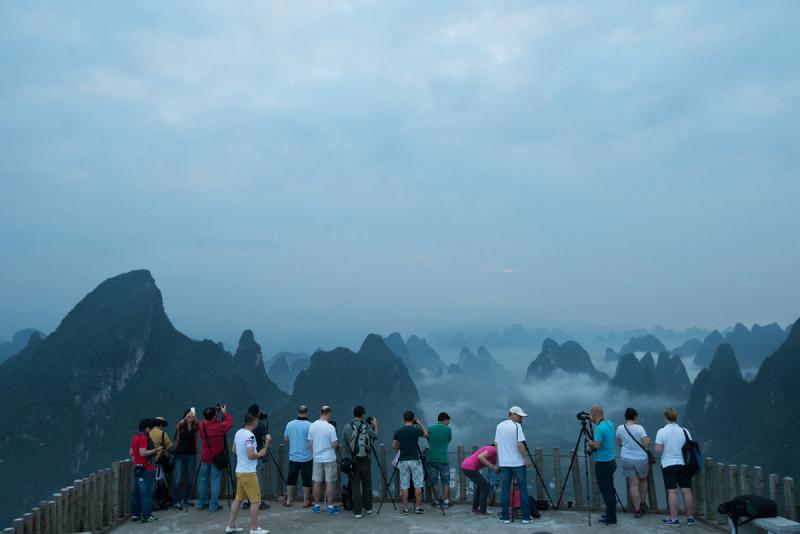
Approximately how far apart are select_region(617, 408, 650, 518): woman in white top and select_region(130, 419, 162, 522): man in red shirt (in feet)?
26.9

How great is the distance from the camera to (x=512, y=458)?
340 inches

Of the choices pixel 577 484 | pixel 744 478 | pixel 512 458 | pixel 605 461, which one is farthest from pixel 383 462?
pixel 744 478

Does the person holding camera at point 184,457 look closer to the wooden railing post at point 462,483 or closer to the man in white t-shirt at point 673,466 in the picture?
the wooden railing post at point 462,483

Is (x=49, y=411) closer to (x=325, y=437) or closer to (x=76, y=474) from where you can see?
(x=76, y=474)

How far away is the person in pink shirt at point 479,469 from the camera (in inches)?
359

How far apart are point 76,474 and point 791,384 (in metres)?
98.8

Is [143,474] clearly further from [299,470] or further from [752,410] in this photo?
[752,410]

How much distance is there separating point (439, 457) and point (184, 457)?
4.89 metres

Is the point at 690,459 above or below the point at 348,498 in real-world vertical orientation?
above

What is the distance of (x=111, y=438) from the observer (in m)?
75.5

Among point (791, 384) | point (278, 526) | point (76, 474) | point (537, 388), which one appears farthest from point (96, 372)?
point (537, 388)

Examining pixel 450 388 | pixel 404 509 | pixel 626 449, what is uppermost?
pixel 626 449

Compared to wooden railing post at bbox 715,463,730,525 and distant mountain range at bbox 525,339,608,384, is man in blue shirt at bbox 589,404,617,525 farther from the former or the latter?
distant mountain range at bbox 525,339,608,384

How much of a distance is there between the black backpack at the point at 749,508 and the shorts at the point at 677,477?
38.9 inches
